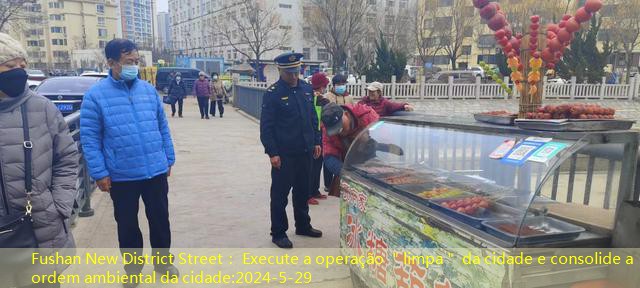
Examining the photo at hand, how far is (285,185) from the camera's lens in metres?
3.87

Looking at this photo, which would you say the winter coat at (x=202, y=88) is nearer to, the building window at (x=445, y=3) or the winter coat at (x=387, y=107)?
the winter coat at (x=387, y=107)

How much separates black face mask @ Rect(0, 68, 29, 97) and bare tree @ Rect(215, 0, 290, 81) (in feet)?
116

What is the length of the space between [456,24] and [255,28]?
56.9 feet

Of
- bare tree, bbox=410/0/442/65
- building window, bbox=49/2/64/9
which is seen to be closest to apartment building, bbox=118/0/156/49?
building window, bbox=49/2/64/9

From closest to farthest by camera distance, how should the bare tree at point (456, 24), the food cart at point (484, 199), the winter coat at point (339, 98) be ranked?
the food cart at point (484, 199) → the winter coat at point (339, 98) → the bare tree at point (456, 24)

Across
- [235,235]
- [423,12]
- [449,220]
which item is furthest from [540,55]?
[423,12]

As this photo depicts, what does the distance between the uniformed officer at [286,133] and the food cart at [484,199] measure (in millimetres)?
773

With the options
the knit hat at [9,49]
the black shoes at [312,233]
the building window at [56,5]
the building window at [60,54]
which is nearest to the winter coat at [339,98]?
the black shoes at [312,233]

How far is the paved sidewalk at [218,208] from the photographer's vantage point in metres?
4.09

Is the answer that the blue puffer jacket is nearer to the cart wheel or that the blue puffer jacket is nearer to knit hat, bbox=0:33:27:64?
knit hat, bbox=0:33:27:64

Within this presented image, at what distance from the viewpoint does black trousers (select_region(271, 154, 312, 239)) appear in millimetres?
3852

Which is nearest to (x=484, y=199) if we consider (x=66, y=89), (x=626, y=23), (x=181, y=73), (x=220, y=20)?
(x=66, y=89)

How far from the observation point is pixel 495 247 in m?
1.77

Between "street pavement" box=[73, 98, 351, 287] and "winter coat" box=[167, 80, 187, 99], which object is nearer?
"street pavement" box=[73, 98, 351, 287]
